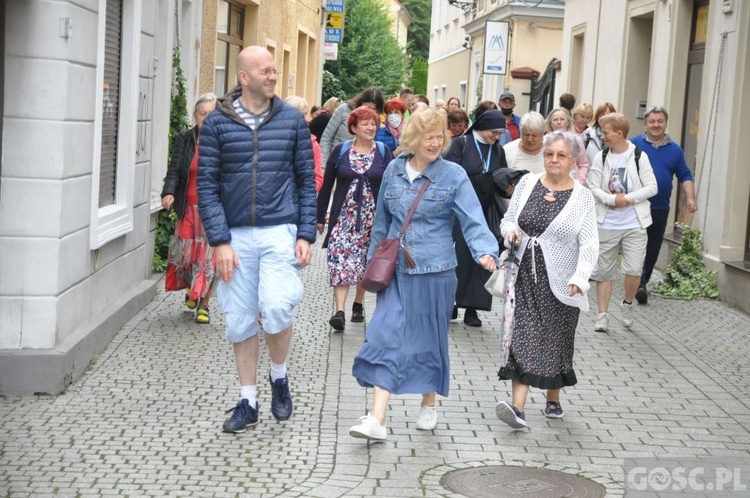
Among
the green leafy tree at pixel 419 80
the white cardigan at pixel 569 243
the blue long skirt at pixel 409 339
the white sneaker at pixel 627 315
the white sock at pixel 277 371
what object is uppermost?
the green leafy tree at pixel 419 80

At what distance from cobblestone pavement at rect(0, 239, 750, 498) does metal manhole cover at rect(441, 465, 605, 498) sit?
0.30ft

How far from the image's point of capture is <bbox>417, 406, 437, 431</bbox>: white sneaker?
6887mm

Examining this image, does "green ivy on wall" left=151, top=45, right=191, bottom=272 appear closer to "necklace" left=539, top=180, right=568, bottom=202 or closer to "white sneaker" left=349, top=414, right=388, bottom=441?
"necklace" left=539, top=180, right=568, bottom=202

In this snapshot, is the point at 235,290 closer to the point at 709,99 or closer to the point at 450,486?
the point at 450,486

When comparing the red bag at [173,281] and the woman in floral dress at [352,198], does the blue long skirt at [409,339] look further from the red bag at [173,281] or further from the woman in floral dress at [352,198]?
the red bag at [173,281]

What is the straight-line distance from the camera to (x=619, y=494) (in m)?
5.84

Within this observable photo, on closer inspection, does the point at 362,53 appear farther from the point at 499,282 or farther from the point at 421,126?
the point at 421,126

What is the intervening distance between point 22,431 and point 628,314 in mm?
5671

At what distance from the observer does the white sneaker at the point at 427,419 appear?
6887mm

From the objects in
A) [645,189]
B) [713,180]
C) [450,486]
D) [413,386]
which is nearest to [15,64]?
[413,386]

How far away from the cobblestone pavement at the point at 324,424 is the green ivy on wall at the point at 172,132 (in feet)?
7.36

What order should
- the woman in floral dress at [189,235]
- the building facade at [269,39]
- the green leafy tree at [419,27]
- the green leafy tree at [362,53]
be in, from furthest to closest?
the green leafy tree at [419,27] < the green leafy tree at [362,53] < the building facade at [269,39] < the woman in floral dress at [189,235]

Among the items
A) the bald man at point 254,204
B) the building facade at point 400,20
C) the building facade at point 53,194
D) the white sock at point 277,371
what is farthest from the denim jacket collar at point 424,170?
the building facade at point 400,20

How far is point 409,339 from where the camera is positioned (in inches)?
266
